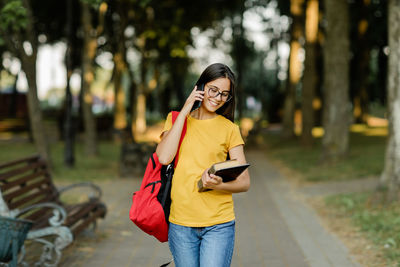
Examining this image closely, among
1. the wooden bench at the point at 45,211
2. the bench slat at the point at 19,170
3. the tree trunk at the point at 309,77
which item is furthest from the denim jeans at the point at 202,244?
the tree trunk at the point at 309,77

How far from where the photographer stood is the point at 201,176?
118 inches

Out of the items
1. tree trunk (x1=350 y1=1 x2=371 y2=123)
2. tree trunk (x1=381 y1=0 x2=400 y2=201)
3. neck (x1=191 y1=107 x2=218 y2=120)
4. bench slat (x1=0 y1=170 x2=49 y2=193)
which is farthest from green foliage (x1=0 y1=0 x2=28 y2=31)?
tree trunk (x1=350 y1=1 x2=371 y2=123)

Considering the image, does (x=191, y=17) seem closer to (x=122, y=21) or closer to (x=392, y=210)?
(x=122, y=21)

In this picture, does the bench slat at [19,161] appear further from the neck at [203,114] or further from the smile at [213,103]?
the smile at [213,103]

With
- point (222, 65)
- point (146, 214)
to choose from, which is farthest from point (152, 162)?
point (222, 65)

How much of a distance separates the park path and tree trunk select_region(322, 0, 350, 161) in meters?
4.83

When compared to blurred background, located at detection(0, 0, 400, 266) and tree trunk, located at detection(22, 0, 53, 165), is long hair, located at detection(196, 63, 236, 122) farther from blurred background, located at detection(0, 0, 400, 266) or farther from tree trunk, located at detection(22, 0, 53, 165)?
tree trunk, located at detection(22, 0, 53, 165)

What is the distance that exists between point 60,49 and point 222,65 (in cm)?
3365

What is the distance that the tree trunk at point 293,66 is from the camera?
23.2m

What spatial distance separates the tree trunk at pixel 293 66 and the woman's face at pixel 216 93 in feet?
67.4

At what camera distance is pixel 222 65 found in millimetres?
3109

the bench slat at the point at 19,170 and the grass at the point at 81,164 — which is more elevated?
the bench slat at the point at 19,170

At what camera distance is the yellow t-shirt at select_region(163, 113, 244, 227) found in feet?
9.86

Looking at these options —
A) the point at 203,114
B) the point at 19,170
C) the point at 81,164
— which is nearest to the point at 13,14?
the point at 19,170
